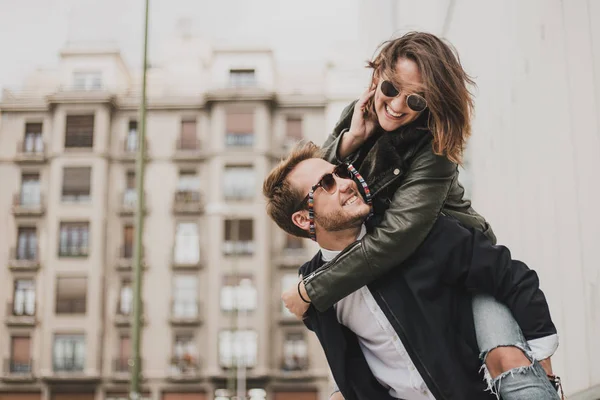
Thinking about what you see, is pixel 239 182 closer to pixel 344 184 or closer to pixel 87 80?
pixel 87 80

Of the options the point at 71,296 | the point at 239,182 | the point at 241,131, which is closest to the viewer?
the point at 71,296

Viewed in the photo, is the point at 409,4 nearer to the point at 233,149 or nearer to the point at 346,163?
the point at 346,163

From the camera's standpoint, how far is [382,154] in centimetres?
A: 253

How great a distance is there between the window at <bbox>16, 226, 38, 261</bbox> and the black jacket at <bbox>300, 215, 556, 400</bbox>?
4031cm

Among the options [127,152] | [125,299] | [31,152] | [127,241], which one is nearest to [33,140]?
[31,152]

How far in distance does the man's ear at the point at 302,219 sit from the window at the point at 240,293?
119ft

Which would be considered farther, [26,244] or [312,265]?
[26,244]

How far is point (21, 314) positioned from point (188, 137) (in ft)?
39.0

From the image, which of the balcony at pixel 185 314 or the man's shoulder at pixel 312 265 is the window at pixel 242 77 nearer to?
the balcony at pixel 185 314

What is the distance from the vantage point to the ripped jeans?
2188mm

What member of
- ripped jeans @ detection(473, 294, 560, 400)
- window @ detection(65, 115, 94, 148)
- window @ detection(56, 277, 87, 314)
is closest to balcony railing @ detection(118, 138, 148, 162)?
window @ detection(65, 115, 94, 148)

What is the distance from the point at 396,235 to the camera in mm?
2324

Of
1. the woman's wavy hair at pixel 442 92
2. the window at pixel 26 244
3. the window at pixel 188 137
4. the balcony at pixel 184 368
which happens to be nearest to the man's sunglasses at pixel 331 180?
the woman's wavy hair at pixel 442 92

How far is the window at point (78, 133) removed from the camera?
A: 4097cm
